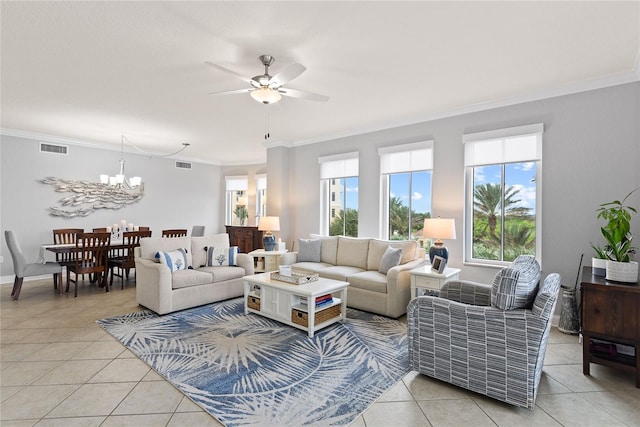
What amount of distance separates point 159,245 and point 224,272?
1.02 meters

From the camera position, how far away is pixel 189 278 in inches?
164

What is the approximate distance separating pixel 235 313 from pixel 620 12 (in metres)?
4.62

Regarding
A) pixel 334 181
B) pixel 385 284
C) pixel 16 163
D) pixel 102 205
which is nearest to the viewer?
pixel 385 284

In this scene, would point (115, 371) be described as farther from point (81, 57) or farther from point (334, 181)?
point (334, 181)

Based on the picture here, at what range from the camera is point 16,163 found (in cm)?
566

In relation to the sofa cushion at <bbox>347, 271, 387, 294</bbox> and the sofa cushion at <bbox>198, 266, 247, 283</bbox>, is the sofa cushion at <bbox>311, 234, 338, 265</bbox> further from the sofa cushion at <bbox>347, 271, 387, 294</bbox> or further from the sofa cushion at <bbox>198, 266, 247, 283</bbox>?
the sofa cushion at <bbox>198, 266, 247, 283</bbox>

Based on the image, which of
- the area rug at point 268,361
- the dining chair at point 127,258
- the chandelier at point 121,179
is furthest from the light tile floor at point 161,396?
the chandelier at point 121,179

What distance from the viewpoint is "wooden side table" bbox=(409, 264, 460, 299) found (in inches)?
146

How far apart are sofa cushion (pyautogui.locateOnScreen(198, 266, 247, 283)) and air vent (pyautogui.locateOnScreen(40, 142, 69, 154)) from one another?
416 centimetres

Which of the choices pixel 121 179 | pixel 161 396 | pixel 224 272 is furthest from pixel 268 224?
pixel 161 396

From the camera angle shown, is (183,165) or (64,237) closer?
(64,237)

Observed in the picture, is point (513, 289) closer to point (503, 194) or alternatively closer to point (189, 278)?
point (503, 194)

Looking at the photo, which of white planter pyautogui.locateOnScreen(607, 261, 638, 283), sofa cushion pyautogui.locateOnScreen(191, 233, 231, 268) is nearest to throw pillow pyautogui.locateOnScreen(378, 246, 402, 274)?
white planter pyautogui.locateOnScreen(607, 261, 638, 283)

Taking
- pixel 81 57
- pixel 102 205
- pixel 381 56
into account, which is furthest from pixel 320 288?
pixel 102 205
